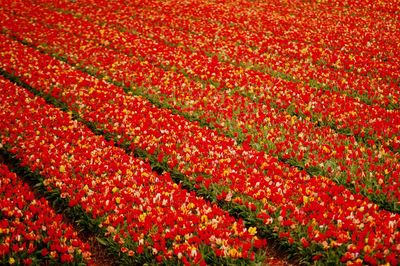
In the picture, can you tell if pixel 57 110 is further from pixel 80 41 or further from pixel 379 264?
pixel 379 264

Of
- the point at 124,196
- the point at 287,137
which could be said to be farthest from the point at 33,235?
the point at 287,137

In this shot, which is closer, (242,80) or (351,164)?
(351,164)

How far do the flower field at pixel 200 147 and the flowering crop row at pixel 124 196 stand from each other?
25 mm

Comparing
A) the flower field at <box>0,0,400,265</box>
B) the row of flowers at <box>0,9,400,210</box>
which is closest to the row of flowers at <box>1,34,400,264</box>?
the flower field at <box>0,0,400,265</box>

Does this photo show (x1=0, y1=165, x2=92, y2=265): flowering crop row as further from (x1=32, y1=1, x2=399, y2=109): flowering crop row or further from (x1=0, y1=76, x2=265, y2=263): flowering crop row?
(x1=32, y1=1, x2=399, y2=109): flowering crop row

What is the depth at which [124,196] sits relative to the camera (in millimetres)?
5570

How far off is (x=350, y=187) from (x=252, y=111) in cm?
286

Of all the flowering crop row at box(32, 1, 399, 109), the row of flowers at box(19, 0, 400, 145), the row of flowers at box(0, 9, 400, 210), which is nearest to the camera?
the row of flowers at box(0, 9, 400, 210)

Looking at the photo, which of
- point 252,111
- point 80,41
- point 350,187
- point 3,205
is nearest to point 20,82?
point 80,41

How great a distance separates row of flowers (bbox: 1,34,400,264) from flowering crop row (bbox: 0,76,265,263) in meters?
0.26

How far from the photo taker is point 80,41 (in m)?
12.5

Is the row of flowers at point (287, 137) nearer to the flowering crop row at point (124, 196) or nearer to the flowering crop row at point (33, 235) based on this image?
the flowering crop row at point (124, 196)

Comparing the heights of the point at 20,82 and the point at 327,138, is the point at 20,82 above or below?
below

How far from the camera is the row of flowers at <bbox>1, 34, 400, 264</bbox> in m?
4.71
